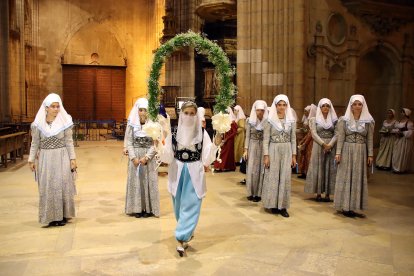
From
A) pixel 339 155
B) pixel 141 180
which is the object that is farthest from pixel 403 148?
pixel 141 180

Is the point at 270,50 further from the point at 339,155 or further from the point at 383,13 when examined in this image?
the point at 339,155

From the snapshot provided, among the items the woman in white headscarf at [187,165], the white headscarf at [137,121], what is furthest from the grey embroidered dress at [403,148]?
the woman in white headscarf at [187,165]

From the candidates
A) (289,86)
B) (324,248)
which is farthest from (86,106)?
(324,248)

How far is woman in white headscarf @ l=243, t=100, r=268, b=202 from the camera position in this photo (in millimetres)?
8695

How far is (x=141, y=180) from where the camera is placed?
7.37 metres

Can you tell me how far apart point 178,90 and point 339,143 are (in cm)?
1306

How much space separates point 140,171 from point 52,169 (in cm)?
137

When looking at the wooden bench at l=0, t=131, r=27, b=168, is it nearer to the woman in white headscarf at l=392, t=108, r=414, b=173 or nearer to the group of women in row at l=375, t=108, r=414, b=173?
the group of women in row at l=375, t=108, r=414, b=173

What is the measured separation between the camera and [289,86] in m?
12.8

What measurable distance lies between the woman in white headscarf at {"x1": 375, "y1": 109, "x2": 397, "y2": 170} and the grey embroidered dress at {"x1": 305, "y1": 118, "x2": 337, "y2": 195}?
4789 mm

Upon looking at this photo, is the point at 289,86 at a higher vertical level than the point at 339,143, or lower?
higher

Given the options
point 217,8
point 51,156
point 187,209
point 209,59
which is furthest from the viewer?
point 217,8

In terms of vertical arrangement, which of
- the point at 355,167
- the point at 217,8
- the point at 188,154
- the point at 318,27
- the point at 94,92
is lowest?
the point at 355,167

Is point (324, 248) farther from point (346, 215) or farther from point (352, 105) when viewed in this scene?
point (352, 105)
